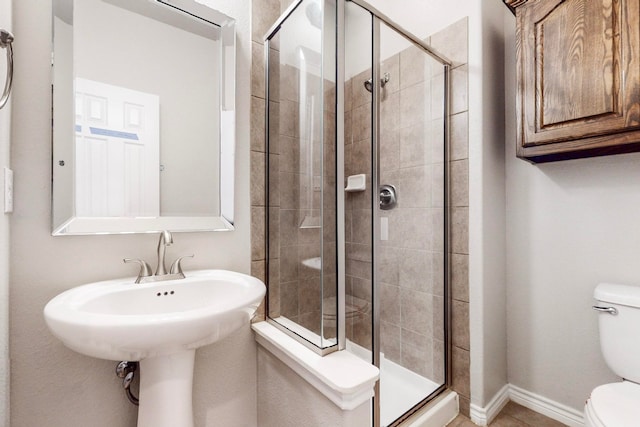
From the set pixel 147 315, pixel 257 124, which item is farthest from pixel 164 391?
pixel 257 124

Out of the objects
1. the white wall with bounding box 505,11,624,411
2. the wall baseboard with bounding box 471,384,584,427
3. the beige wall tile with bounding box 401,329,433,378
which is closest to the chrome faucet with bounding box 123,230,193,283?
the beige wall tile with bounding box 401,329,433,378

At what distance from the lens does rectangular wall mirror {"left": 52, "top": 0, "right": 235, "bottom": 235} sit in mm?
1008

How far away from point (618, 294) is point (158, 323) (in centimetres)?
161

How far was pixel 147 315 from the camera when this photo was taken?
0.72 metres

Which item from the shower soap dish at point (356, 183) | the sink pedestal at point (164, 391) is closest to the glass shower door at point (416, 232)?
the shower soap dish at point (356, 183)

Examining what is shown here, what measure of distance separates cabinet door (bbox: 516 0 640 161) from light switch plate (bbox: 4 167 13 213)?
186cm

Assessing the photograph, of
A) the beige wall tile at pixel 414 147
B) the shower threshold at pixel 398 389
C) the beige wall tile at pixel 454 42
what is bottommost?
the shower threshold at pixel 398 389

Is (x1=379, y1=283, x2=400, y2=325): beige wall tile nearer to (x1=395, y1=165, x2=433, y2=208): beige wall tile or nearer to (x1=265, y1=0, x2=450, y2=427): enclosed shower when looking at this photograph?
(x1=265, y1=0, x2=450, y2=427): enclosed shower

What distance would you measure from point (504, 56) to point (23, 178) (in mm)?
2205

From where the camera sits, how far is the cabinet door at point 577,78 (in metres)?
1.03

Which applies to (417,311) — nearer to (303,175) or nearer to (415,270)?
(415,270)

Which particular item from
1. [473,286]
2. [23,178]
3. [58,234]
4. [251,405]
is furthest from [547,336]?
[23,178]

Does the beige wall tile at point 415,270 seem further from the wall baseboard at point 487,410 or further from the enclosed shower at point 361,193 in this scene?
the wall baseboard at point 487,410

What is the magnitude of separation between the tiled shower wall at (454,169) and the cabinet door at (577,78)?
282 mm
